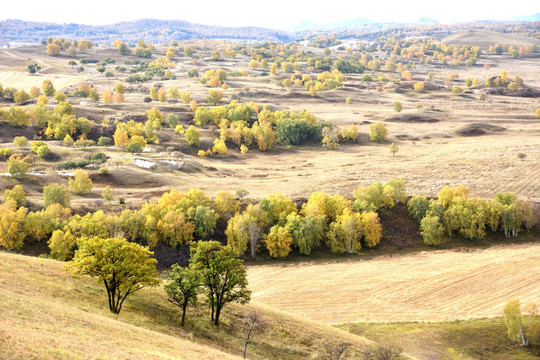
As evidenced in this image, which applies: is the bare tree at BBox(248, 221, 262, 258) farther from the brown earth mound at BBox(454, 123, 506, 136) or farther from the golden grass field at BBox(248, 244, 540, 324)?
the brown earth mound at BBox(454, 123, 506, 136)

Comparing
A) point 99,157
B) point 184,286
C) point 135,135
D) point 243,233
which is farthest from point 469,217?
point 135,135

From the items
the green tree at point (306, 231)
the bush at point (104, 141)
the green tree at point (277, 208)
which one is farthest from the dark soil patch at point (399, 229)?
the bush at point (104, 141)

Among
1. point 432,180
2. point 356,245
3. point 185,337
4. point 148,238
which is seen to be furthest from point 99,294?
point 432,180

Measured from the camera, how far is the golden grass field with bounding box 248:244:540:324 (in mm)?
67938

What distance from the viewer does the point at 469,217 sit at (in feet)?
310

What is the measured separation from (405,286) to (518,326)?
1952 cm

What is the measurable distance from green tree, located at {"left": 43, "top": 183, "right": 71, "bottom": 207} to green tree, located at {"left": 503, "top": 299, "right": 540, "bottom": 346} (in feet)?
263

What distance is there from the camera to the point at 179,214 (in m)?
90.2

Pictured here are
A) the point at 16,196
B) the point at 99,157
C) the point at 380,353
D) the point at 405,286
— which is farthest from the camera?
the point at 99,157

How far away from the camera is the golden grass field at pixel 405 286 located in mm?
67938

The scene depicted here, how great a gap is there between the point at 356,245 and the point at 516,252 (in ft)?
97.8

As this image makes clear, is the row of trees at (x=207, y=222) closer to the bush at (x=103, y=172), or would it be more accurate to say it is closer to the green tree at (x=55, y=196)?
the green tree at (x=55, y=196)

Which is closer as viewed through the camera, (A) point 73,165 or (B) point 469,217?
(B) point 469,217

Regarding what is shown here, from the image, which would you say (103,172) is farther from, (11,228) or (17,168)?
(11,228)
